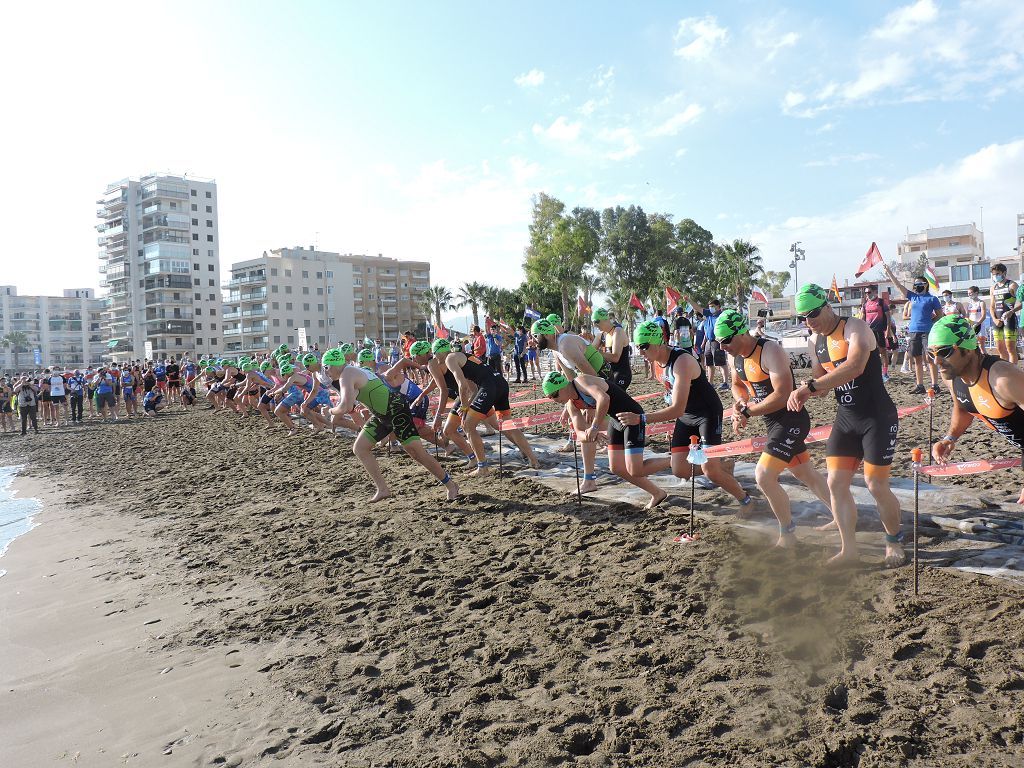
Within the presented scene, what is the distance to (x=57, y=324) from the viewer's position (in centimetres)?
13750

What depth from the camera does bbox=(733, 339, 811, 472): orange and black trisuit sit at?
472 centimetres

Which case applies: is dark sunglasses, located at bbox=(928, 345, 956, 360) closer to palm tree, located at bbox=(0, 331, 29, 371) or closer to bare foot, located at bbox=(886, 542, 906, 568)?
bare foot, located at bbox=(886, 542, 906, 568)

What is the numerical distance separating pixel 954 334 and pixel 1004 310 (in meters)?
9.08

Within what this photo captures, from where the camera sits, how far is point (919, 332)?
1149cm

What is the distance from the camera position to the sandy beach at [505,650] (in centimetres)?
297

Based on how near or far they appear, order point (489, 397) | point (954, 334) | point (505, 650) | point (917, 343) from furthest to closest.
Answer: point (917, 343), point (489, 397), point (505, 650), point (954, 334)

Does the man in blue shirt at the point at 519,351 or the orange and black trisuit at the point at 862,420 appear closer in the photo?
the orange and black trisuit at the point at 862,420

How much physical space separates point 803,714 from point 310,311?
99643mm

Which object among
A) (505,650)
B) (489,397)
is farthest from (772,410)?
(489,397)

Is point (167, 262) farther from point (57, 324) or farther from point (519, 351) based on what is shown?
point (519, 351)

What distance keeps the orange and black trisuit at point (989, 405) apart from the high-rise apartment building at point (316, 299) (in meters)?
89.3

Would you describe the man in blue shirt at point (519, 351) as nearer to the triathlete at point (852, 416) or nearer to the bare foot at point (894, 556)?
the triathlete at point (852, 416)

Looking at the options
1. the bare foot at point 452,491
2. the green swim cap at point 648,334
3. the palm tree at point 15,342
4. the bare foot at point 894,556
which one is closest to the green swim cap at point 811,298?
the green swim cap at point 648,334

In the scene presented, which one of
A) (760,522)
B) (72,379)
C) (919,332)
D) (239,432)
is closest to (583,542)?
(760,522)
